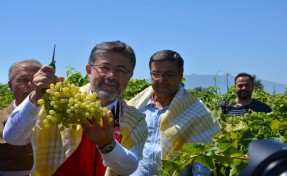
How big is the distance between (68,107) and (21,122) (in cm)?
49

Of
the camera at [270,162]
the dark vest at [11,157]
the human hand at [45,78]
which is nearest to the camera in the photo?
the camera at [270,162]

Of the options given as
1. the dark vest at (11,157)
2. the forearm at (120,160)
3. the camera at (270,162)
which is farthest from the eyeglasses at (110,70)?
the camera at (270,162)

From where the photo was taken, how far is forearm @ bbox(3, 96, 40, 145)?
2084 mm

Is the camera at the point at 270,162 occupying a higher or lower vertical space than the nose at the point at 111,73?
lower

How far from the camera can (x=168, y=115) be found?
381 cm

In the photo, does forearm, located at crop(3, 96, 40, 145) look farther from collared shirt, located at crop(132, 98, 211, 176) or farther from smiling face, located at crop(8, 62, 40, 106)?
collared shirt, located at crop(132, 98, 211, 176)

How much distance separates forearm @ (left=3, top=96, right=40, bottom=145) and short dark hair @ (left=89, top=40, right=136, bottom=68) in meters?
0.59

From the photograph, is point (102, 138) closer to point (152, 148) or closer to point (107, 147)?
point (107, 147)

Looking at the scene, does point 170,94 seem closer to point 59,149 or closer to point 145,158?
point 145,158

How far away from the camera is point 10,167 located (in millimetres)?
2992

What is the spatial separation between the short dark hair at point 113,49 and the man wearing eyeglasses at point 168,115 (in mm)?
1299

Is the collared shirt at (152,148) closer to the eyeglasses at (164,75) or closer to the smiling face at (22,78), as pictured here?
the eyeglasses at (164,75)

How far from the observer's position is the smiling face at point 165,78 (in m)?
4.00

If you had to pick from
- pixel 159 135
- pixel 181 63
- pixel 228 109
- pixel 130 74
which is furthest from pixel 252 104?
pixel 130 74
